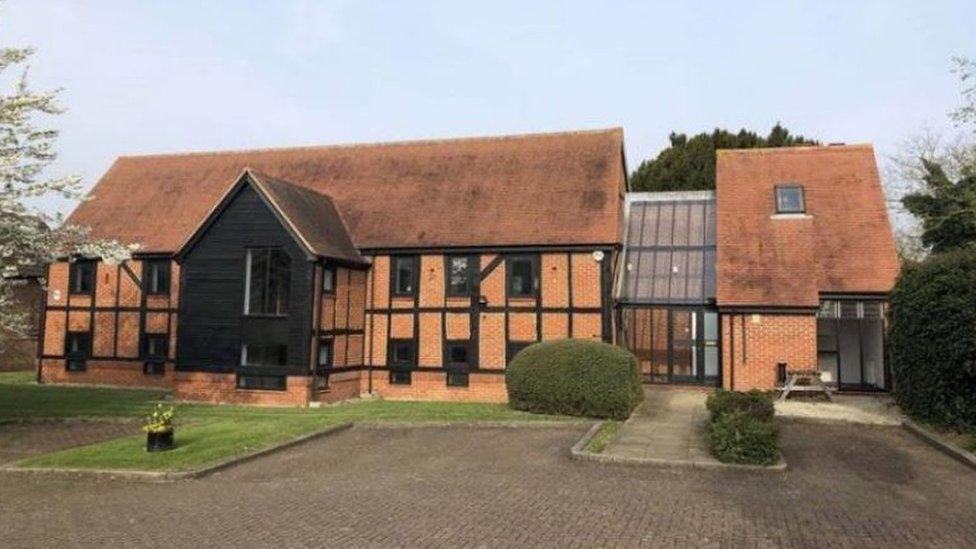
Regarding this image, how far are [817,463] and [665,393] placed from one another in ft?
29.2

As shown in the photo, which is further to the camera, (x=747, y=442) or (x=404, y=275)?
(x=404, y=275)

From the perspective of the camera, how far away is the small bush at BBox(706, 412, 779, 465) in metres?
11.5

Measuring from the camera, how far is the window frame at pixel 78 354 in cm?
2502

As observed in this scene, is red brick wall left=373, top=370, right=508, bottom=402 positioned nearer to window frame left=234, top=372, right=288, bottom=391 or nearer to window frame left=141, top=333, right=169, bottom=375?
window frame left=234, top=372, right=288, bottom=391

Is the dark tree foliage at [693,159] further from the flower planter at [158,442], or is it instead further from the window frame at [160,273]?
the flower planter at [158,442]

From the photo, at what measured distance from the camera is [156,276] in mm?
24766

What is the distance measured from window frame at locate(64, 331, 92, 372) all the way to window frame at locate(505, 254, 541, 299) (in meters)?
14.0

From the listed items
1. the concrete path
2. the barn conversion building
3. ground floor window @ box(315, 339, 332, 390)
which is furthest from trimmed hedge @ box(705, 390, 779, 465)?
ground floor window @ box(315, 339, 332, 390)

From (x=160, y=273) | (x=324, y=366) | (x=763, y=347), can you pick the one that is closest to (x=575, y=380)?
(x=763, y=347)

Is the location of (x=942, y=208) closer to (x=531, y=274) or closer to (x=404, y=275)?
(x=531, y=274)

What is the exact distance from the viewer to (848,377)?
903 inches

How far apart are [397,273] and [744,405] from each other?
468 inches

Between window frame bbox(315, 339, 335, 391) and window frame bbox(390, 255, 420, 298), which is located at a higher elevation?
window frame bbox(390, 255, 420, 298)

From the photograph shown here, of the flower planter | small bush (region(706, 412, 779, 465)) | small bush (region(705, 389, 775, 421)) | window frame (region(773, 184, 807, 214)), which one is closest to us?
small bush (region(706, 412, 779, 465))
